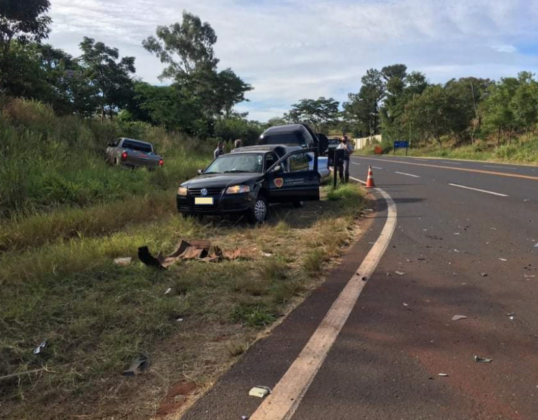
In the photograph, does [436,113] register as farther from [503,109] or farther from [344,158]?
[344,158]

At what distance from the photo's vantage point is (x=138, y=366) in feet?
10.5

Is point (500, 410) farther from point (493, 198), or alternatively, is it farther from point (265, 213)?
point (493, 198)

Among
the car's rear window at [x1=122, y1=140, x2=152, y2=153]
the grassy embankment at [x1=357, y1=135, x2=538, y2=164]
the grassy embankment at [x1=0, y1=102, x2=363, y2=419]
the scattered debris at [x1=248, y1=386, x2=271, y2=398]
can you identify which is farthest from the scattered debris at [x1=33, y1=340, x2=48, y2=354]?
the grassy embankment at [x1=357, y1=135, x2=538, y2=164]

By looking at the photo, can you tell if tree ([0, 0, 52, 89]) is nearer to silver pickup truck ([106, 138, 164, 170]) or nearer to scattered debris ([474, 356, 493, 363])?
silver pickup truck ([106, 138, 164, 170])

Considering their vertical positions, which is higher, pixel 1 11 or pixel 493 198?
pixel 1 11

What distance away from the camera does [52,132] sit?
52.4ft

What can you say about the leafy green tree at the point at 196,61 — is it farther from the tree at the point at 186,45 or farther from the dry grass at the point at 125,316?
the dry grass at the point at 125,316

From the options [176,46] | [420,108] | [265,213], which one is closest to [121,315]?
[265,213]

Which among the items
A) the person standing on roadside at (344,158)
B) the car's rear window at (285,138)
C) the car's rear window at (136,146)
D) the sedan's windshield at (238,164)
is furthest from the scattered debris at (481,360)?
the car's rear window at (136,146)

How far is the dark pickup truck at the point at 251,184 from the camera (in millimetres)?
8781

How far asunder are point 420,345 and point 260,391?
1.35 meters

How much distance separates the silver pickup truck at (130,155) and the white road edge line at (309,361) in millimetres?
14476

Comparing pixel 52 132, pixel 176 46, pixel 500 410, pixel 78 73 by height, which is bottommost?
pixel 500 410

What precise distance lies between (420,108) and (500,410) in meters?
59.2
